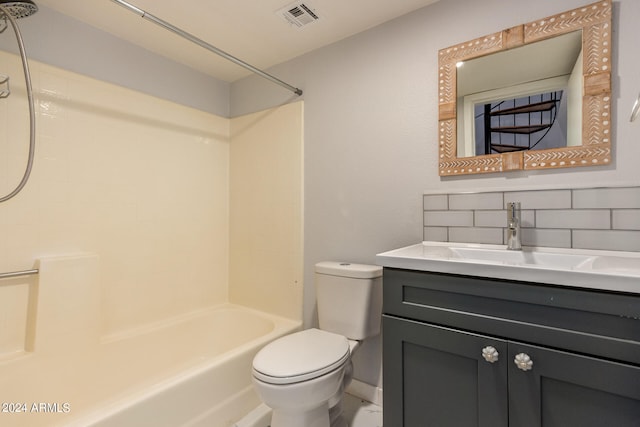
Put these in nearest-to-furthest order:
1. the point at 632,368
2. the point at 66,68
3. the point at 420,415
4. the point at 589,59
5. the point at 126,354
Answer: the point at 632,368 → the point at 420,415 → the point at 589,59 → the point at 66,68 → the point at 126,354

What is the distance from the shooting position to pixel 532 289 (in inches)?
36.9

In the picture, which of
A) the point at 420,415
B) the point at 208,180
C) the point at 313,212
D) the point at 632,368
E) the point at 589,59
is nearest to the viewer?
the point at 632,368

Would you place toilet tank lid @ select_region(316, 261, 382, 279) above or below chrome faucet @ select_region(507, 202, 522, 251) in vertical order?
below

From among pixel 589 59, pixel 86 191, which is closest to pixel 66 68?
pixel 86 191

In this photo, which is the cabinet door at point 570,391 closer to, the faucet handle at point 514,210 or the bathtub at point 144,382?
the faucet handle at point 514,210

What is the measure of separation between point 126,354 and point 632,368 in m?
2.22

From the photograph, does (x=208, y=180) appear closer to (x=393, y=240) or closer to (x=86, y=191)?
(x=86, y=191)

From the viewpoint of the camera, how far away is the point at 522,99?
4.57ft

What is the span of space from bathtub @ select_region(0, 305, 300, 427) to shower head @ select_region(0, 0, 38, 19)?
5.01 feet

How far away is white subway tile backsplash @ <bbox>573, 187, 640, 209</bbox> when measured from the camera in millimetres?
1170

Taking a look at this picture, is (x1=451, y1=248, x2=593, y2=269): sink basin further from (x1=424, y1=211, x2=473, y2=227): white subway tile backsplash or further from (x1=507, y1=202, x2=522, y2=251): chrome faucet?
(x1=424, y1=211, x2=473, y2=227): white subway tile backsplash

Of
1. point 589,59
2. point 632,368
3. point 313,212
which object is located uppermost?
point 589,59

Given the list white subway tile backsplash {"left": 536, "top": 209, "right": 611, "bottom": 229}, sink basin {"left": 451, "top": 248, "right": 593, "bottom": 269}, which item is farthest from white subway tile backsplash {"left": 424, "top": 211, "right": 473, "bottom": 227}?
white subway tile backsplash {"left": 536, "top": 209, "right": 611, "bottom": 229}

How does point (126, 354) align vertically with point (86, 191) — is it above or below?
below
